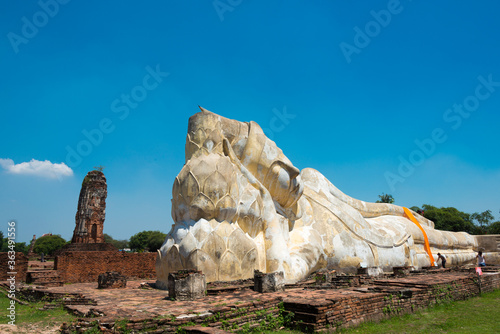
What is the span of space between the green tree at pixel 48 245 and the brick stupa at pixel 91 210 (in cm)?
1946

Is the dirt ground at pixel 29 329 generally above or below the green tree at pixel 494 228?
below

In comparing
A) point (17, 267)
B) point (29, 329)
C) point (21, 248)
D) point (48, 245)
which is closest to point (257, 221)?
point (29, 329)

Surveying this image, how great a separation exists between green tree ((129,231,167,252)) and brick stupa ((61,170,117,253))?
55.9 ft

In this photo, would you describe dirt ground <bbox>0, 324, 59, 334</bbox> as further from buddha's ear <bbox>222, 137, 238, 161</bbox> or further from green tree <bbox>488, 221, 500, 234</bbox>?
green tree <bbox>488, 221, 500, 234</bbox>

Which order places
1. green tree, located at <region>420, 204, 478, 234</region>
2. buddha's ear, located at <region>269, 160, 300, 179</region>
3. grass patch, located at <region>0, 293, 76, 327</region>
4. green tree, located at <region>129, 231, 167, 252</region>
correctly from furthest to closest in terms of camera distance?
green tree, located at <region>129, 231, 167, 252</region> < green tree, located at <region>420, 204, 478, 234</region> < buddha's ear, located at <region>269, 160, 300, 179</region> < grass patch, located at <region>0, 293, 76, 327</region>

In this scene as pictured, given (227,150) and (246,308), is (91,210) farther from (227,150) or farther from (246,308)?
(246,308)

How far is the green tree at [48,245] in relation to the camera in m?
45.3

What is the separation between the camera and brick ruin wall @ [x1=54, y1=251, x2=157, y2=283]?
1537 centimetres

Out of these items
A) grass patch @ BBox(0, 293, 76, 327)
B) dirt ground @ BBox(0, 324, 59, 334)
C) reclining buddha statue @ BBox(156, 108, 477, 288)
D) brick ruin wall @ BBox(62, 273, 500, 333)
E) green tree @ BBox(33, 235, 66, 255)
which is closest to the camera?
brick ruin wall @ BBox(62, 273, 500, 333)

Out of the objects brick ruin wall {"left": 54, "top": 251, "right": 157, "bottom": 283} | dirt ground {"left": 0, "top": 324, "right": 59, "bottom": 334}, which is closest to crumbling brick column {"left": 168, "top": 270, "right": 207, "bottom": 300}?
dirt ground {"left": 0, "top": 324, "right": 59, "bottom": 334}

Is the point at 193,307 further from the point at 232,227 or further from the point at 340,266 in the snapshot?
the point at 340,266

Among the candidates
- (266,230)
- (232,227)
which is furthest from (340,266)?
(232,227)

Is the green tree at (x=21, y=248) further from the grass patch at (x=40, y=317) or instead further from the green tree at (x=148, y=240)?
the grass patch at (x=40, y=317)

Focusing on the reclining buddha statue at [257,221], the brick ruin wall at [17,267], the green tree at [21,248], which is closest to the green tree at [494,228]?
the reclining buddha statue at [257,221]
